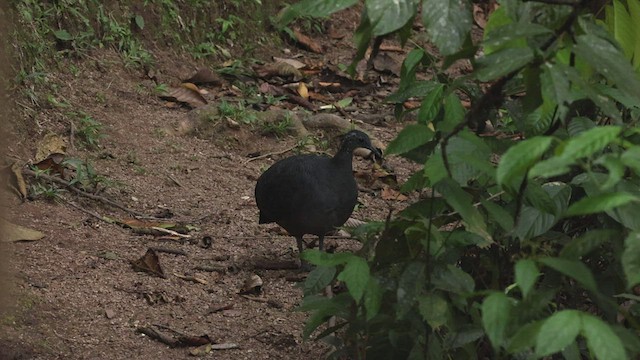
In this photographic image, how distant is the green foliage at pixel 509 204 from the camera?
210 centimetres

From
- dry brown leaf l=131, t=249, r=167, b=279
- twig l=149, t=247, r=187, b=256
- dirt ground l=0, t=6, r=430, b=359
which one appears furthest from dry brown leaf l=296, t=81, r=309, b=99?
dry brown leaf l=131, t=249, r=167, b=279

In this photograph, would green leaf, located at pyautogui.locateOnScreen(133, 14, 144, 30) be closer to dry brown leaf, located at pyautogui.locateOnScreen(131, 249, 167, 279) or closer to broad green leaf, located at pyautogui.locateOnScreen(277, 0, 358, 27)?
dry brown leaf, located at pyautogui.locateOnScreen(131, 249, 167, 279)

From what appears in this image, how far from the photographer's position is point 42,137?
584cm

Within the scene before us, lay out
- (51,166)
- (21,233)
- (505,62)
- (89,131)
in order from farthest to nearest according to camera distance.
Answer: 1. (89,131)
2. (51,166)
3. (21,233)
4. (505,62)

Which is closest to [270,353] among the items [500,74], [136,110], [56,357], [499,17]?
[56,357]

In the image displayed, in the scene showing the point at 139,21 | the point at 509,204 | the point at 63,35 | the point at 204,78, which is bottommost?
the point at 204,78

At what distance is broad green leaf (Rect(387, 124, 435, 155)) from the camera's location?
277 centimetres

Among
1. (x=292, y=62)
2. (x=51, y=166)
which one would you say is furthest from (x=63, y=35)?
(x=292, y=62)

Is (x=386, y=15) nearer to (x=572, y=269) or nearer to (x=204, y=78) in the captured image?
(x=572, y=269)

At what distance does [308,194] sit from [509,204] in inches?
96.2

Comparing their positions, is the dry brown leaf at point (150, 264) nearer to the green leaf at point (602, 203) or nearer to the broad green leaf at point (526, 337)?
the broad green leaf at point (526, 337)

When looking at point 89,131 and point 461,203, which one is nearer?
point 461,203

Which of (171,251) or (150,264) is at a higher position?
(150,264)

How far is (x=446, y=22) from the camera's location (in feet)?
6.92
